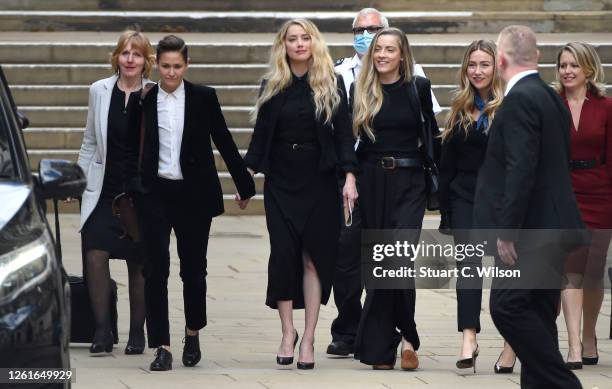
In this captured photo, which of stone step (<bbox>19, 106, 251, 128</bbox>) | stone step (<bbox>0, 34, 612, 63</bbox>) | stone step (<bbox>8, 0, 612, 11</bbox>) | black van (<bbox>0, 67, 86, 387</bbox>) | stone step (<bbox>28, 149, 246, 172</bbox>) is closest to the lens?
black van (<bbox>0, 67, 86, 387</bbox>)

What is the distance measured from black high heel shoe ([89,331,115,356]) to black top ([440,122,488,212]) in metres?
2.02

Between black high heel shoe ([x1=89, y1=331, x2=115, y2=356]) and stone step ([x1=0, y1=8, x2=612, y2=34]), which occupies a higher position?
stone step ([x1=0, y1=8, x2=612, y2=34])

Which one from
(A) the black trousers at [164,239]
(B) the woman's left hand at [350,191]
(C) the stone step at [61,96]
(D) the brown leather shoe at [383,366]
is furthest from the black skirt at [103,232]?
(C) the stone step at [61,96]

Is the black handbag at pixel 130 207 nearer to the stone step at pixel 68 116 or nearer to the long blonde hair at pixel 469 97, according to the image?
the long blonde hair at pixel 469 97

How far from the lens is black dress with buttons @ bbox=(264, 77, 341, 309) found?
8.62m

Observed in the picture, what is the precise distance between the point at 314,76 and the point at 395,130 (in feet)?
1.75

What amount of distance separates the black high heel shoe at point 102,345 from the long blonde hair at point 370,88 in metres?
1.82

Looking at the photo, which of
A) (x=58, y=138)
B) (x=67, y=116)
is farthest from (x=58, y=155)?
(x=67, y=116)

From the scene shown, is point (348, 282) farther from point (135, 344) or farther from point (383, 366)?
point (135, 344)

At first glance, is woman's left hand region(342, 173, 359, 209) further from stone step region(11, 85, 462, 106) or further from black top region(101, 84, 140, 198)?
stone step region(11, 85, 462, 106)

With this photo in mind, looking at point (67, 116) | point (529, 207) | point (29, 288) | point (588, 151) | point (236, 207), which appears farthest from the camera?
point (67, 116)

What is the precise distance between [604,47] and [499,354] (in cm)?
989

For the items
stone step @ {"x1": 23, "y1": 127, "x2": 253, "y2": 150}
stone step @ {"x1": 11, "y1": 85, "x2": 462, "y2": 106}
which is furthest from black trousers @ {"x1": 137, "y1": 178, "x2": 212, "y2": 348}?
stone step @ {"x1": 11, "y1": 85, "x2": 462, "y2": 106}

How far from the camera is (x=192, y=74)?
1809 centimetres
